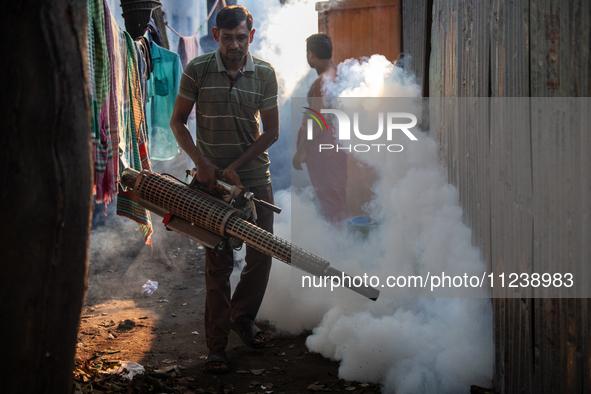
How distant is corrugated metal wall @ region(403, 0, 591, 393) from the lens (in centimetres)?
184

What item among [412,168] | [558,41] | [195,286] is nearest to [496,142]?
[558,41]

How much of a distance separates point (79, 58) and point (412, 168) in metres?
3.20

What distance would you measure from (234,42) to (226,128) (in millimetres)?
650

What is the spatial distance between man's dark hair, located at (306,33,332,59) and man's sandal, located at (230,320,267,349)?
3658 millimetres

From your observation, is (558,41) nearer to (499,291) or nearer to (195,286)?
(499,291)

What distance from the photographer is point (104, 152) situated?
11.4 feet

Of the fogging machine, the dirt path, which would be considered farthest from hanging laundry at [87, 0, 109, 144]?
the dirt path

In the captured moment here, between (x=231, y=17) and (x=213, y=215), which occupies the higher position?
(x=231, y=17)

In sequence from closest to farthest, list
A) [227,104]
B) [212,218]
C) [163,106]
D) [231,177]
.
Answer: [212,218], [231,177], [227,104], [163,106]

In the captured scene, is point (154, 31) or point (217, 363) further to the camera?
point (154, 31)

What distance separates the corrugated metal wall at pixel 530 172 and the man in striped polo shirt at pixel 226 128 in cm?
154

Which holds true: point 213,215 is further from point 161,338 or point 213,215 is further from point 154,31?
point 154,31

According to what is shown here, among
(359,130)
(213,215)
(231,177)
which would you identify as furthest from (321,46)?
(213,215)

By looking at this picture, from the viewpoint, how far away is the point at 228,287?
11.8ft
